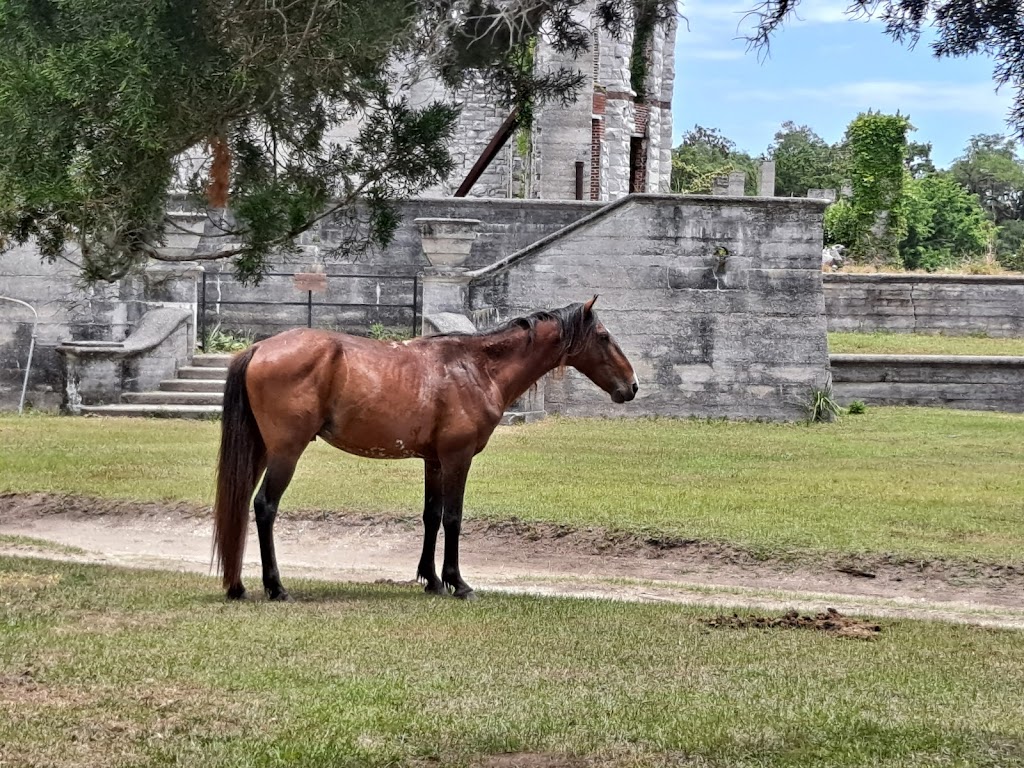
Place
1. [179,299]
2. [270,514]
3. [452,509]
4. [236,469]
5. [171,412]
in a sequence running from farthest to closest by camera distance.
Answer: [179,299] → [171,412] → [452,509] → [270,514] → [236,469]

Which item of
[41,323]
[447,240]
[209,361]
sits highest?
[447,240]

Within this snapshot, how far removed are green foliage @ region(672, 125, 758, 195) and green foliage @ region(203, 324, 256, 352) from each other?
29684 millimetres

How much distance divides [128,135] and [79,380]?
50.2ft

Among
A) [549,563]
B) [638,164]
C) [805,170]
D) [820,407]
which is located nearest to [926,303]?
[820,407]

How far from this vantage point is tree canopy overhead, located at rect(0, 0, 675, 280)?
8.16 m

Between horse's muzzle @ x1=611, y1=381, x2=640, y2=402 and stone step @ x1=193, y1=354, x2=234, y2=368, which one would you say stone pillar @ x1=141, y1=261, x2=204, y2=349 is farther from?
horse's muzzle @ x1=611, y1=381, x2=640, y2=402

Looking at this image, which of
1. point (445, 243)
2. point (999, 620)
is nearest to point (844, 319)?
point (445, 243)

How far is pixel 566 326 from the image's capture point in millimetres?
11250

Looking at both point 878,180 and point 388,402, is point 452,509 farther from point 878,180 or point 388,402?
point 878,180

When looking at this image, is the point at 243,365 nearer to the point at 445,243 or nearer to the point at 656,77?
the point at 445,243

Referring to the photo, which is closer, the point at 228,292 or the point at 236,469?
the point at 236,469

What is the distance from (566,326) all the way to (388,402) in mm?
1537

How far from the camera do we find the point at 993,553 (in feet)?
42.8

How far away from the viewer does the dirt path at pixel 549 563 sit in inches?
471
